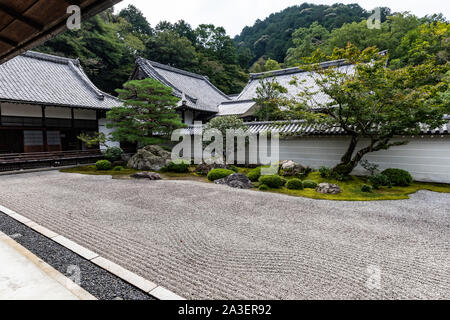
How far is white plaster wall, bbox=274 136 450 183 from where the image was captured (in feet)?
35.1

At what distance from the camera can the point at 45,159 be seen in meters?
15.0

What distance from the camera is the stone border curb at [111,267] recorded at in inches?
120

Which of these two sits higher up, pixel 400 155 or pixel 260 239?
pixel 400 155

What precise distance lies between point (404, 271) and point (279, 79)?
23.1 m

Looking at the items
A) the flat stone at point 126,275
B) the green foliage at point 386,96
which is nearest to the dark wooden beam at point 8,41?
the flat stone at point 126,275

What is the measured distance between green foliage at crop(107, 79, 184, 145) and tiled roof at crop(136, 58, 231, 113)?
4288mm

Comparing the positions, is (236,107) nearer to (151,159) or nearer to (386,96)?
(151,159)

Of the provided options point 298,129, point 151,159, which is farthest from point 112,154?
point 298,129

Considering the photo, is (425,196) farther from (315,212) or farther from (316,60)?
(316,60)

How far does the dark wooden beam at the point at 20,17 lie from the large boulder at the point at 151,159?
39.3 feet

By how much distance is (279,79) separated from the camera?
24.3 metres

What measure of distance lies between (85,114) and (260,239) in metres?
18.3

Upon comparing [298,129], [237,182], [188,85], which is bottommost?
[237,182]

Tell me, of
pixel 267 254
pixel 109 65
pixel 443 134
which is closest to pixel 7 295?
pixel 267 254
